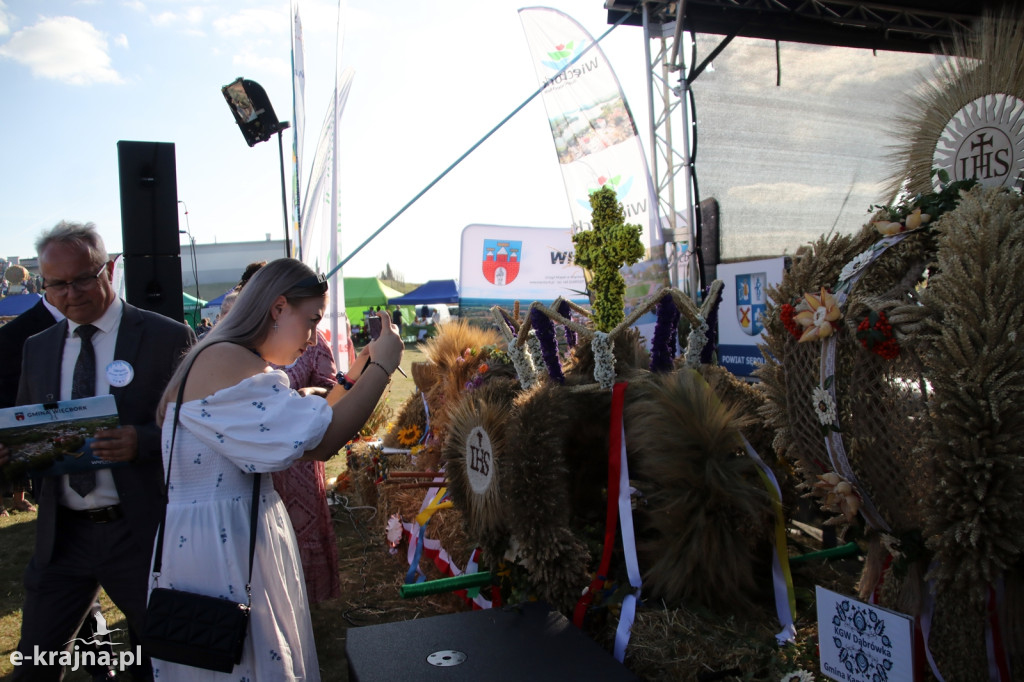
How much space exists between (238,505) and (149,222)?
213 cm

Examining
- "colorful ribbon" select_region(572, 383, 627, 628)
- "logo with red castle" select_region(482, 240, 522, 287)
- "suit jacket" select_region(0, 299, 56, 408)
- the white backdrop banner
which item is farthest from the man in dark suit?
"logo with red castle" select_region(482, 240, 522, 287)

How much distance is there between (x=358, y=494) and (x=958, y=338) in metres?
4.67

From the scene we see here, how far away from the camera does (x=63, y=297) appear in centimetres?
219

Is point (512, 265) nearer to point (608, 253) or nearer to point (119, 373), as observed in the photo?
point (608, 253)

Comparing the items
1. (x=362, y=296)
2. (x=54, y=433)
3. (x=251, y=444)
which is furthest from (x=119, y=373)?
(x=362, y=296)

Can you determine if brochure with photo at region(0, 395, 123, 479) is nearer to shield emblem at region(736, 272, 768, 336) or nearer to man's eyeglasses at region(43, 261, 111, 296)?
man's eyeglasses at region(43, 261, 111, 296)

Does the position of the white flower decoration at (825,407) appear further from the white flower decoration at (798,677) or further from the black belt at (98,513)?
the black belt at (98,513)

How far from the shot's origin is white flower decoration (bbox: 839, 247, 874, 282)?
1549 mm

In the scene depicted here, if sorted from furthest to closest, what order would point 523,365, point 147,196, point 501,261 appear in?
point 501,261
point 147,196
point 523,365

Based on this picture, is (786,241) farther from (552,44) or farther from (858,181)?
(552,44)

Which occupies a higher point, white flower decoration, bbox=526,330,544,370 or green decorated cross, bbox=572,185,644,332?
green decorated cross, bbox=572,185,644,332

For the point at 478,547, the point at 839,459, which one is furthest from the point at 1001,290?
the point at 478,547

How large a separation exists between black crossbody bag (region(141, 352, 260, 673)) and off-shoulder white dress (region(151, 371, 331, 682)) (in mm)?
53

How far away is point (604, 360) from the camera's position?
2385 mm
